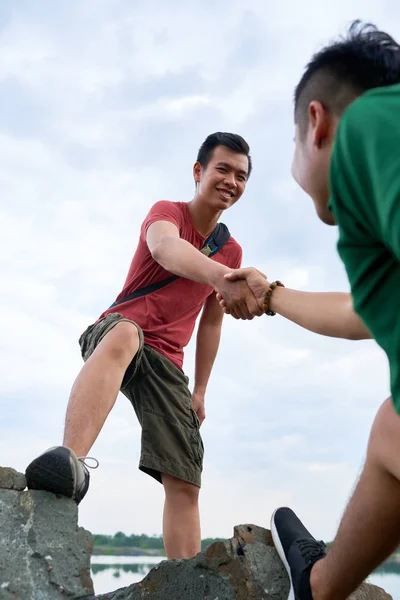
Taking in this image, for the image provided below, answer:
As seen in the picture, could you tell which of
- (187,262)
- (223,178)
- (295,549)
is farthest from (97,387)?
(223,178)

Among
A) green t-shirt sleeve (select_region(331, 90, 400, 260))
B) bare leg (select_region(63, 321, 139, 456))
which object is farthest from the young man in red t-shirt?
green t-shirt sleeve (select_region(331, 90, 400, 260))

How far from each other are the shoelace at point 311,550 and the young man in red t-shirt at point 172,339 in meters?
1.11

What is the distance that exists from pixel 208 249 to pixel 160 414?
3.74 ft

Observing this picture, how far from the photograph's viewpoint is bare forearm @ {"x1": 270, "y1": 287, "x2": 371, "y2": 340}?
2.54 metres

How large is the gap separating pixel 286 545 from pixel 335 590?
0.73 m

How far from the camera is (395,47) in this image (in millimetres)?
1818

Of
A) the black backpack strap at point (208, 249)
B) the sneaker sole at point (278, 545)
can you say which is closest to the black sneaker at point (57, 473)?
the sneaker sole at point (278, 545)

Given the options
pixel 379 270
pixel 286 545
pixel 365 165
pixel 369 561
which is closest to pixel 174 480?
pixel 286 545

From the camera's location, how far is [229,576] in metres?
3.07

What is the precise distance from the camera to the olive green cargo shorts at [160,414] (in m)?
4.02

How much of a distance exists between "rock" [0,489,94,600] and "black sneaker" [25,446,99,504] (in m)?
0.04

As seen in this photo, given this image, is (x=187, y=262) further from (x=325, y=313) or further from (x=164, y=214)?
(x=325, y=313)

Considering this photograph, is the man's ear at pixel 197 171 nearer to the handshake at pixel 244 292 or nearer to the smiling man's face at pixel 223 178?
the smiling man's face at pixel 223 178

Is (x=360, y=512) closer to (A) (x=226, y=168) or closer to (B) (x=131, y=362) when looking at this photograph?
(B) (x=131, y=362)
